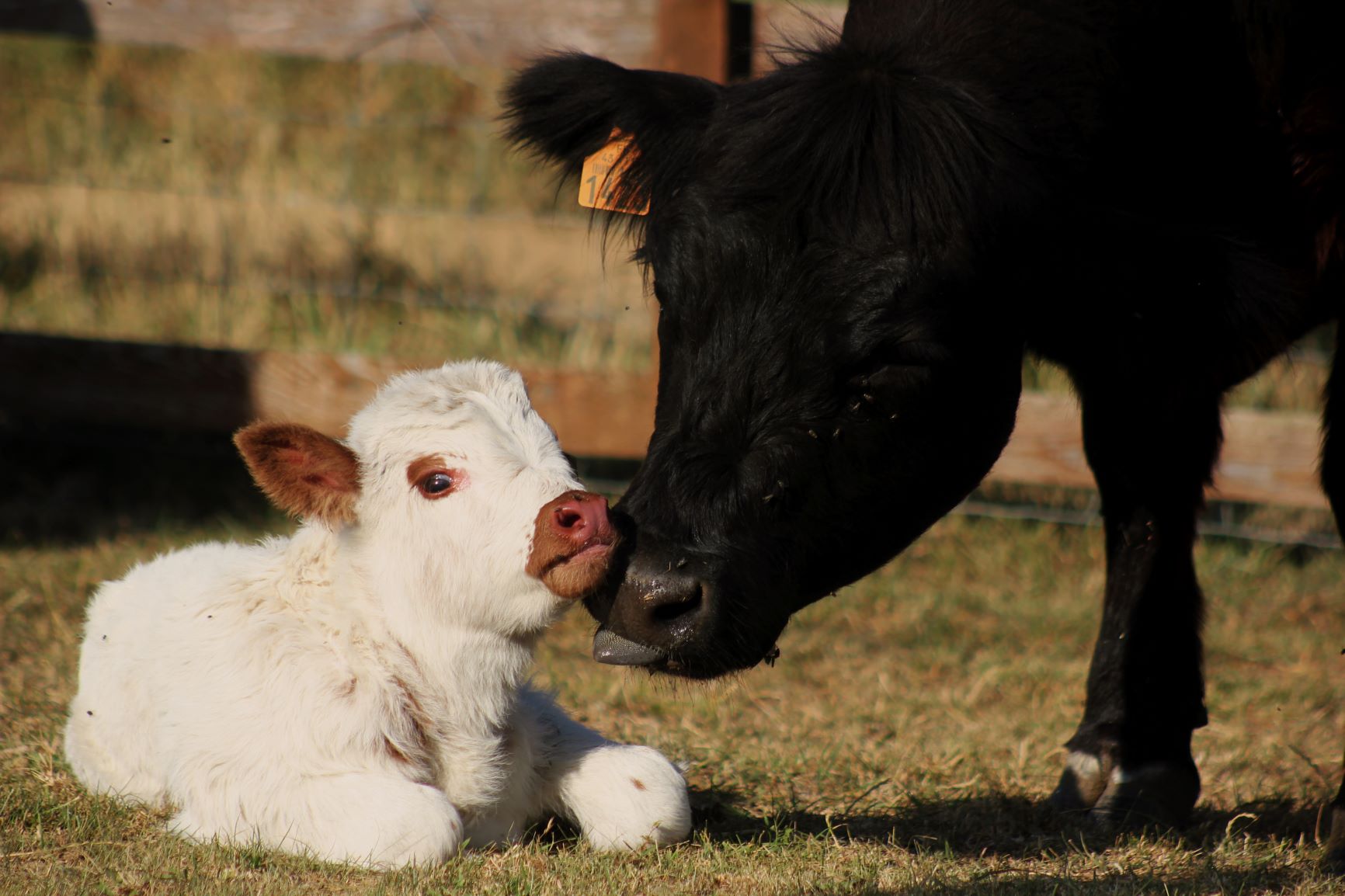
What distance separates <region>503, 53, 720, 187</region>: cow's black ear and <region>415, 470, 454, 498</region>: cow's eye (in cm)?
80

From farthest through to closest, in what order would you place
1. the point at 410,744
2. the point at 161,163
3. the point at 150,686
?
the point at 161,163
the point at 150,686
the point at 410,744

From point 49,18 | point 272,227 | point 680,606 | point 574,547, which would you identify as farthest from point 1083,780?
point 272,227

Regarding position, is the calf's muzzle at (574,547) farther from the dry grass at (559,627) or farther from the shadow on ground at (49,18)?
the shadow on ground at (49,18)

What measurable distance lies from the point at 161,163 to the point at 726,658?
699 centimetres

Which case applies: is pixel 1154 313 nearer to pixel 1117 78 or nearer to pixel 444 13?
pixel 1117 78

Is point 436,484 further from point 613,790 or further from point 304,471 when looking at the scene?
point 613,790

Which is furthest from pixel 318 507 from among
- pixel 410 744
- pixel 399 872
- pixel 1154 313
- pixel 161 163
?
pixel 161 163

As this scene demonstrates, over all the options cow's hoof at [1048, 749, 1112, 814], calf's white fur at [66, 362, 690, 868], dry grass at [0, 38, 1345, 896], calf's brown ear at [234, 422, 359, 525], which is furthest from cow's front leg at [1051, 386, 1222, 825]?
calf's brown ear at [234, 422, 359, 525]

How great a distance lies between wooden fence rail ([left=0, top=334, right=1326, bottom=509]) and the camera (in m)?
5.84

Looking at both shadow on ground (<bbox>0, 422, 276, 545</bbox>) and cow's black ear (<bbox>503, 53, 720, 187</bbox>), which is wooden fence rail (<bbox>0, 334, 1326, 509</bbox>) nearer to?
shadow on ground (<bbox>0, 422, 276, 545</bbox>)

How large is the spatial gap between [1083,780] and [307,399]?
3.49 m

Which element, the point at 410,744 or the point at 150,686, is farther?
the point at 150,686

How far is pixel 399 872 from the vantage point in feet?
8.14

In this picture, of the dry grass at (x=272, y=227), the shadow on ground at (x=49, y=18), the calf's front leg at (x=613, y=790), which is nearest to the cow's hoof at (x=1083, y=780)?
the calf's front leg at (x=613, y=790)
